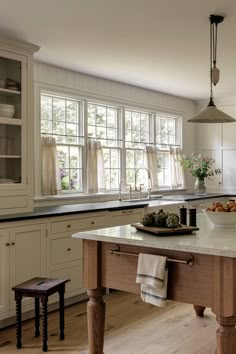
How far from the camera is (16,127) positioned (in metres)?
3.94

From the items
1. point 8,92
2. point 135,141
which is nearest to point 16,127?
point 8,92

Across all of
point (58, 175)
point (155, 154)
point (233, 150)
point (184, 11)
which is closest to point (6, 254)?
point (58, 175)

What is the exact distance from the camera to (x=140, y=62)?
4.70 meters

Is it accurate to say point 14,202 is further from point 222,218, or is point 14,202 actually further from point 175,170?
point 175,170

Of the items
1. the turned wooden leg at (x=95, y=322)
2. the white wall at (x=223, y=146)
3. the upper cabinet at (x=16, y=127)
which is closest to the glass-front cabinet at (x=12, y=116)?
the upper cabinet at (x=16, y=127)

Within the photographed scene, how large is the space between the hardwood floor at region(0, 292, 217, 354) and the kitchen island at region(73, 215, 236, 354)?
63 centimetres

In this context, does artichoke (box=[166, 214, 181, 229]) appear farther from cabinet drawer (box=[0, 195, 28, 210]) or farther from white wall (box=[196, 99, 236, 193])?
white wall (box=[196, 99, 236, 193])

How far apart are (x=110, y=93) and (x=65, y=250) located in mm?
2493

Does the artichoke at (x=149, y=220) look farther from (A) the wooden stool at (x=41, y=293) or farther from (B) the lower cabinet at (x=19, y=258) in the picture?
(B) the lower cabinet at (x=19, y=258)

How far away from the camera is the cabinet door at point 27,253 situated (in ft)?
11.6

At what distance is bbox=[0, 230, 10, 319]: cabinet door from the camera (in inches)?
135

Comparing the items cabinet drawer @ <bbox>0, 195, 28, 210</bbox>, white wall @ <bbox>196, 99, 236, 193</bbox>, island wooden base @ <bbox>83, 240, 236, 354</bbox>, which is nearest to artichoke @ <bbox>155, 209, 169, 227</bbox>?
island wooden base @ <bbox>83, 240, 236, 354</bbox>

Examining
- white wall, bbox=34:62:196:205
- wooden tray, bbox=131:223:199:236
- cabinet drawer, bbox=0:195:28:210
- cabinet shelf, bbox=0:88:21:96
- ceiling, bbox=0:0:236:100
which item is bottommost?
wooden tray, bbox=131:223:199:236

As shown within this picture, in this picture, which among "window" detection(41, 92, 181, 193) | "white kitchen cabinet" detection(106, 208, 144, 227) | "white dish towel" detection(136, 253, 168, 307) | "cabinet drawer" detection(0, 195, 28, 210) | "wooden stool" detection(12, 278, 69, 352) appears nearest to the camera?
"white dish towel" detection(136, 253, 168, 307)
